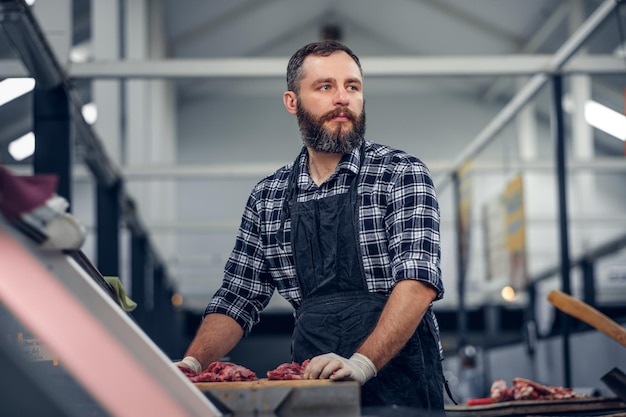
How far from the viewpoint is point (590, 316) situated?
11.2 ft

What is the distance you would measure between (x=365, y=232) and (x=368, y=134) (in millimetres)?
13998

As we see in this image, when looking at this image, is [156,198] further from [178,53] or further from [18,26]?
[18,26]

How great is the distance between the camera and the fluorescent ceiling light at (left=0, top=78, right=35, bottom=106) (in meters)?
5.28

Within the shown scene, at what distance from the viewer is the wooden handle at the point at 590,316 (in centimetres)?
339

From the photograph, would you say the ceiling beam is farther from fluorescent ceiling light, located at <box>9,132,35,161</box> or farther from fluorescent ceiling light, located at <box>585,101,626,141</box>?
fluorescent ceiling light, located at <box>585,101,626,141</box>

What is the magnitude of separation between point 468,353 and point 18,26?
7012 millimetres

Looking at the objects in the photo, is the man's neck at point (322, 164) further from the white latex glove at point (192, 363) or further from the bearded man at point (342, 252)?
the white latex glove at point (192, 363)

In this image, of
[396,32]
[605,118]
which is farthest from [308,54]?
[396,32]

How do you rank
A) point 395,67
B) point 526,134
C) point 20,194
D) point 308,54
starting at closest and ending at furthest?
1. point 20,194
2. point 308,54
3. point 395,67
4. point 526,134

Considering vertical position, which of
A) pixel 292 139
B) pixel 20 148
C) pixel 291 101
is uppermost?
pixel 292 139

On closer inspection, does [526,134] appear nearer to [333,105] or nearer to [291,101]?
[291,101]

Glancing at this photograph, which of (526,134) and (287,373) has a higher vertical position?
(526,134)

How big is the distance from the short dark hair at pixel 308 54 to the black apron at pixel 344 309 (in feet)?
0.93

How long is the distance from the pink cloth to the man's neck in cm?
164
